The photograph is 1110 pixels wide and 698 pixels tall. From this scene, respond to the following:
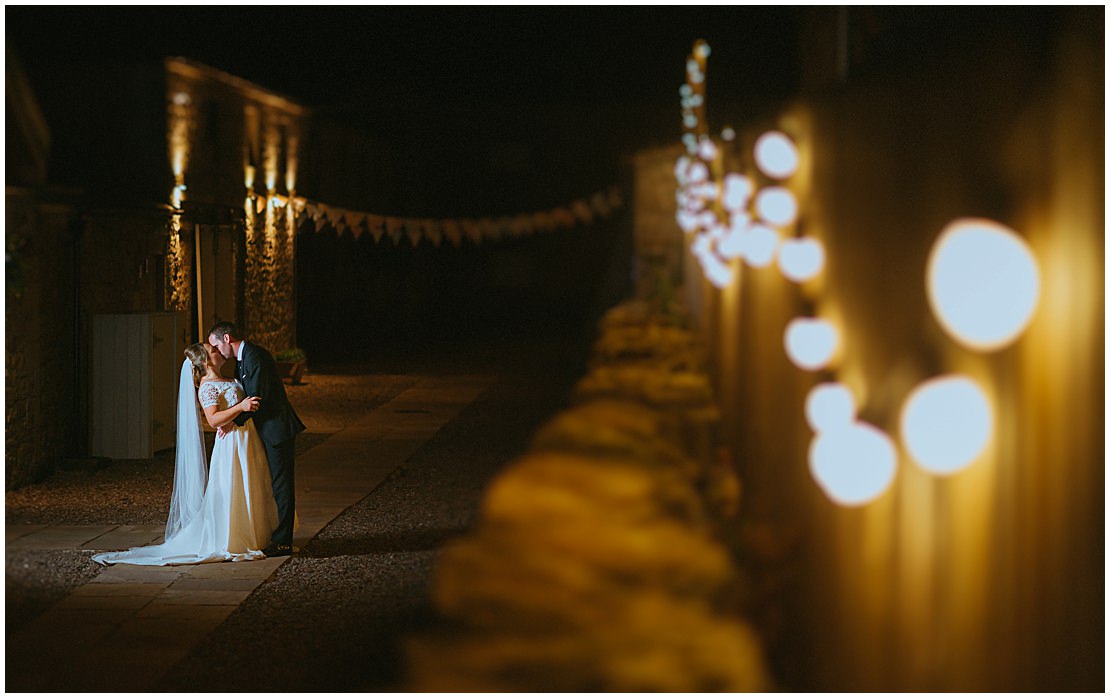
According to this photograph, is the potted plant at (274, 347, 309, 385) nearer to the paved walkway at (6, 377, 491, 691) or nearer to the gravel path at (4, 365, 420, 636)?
the gravel path at (4, 365, 420, 636)

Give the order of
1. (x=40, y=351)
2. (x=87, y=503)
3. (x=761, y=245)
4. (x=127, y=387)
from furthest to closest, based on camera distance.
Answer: (x=127, y=387) → (x=40, y=351) → (x=87, y=503) → (x=761, y=245)

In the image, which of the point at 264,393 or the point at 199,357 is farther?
the point at 264,393

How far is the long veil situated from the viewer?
24.8 feet

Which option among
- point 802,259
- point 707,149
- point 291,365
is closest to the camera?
point 802,259

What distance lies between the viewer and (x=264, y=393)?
760cm

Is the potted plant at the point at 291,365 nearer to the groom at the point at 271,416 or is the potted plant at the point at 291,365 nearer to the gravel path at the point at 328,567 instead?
the gravel path at the point at 328,567

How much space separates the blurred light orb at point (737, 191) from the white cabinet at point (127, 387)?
287 inches

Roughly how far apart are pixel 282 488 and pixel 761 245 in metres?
4.03

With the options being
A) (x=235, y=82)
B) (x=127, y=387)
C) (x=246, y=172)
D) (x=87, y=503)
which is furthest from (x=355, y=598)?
(x=246, y=172)

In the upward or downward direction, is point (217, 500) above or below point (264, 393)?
below

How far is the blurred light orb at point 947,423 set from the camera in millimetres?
2482

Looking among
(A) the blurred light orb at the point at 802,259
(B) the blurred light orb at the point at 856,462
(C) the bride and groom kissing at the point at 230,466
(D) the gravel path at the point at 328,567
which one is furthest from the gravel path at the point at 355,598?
(A) the blurred light orb at the point at 802,259

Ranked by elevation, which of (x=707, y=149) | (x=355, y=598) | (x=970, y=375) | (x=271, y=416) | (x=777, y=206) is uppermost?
(x=707, y=149)

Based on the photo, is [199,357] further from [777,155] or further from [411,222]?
[411,222]
